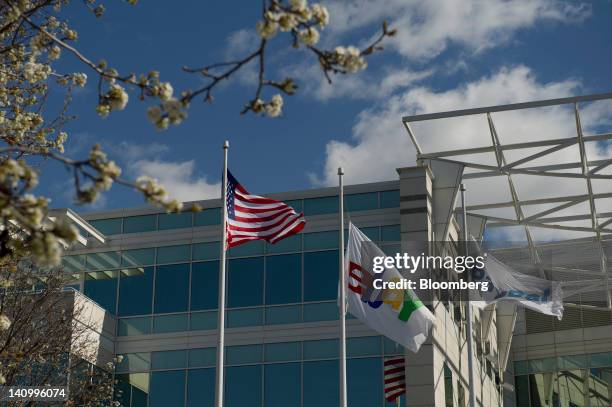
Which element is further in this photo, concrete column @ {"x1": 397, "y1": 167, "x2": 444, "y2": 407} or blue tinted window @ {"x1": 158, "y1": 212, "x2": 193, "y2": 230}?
blue tinted window @ {"x1": 158, "y1": 212, "x2": 193, "y2": 230}

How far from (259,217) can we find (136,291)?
11743 millimetres

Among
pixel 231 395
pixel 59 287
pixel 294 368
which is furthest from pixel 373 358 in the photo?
pixel 59 287

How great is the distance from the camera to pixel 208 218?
1300 inches

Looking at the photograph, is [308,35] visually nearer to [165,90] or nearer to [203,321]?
[165,90]

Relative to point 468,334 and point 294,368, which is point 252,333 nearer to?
point 294,368

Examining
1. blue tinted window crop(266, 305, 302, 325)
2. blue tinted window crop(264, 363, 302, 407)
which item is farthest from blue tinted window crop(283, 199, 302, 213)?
blue tinted window crop(264, 363, 302, 407)

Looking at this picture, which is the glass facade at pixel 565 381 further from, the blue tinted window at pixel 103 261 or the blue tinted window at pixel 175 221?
the blue tinted window at pixel 103 261

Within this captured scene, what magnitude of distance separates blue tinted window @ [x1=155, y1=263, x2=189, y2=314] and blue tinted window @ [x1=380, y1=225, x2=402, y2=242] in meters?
6.43

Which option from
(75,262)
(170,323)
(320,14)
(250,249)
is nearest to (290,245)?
(250,249)

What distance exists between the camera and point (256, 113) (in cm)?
716

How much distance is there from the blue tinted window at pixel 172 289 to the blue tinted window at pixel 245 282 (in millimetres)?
1486

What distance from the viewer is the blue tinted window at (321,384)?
29.2 meters

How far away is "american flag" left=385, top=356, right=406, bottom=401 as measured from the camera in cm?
2873

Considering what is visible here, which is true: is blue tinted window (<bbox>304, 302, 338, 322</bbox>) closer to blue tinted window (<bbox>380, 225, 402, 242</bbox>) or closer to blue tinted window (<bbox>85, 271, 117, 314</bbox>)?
blue tinted window (<bbox>380, 225, 402, 242</bbox>)
